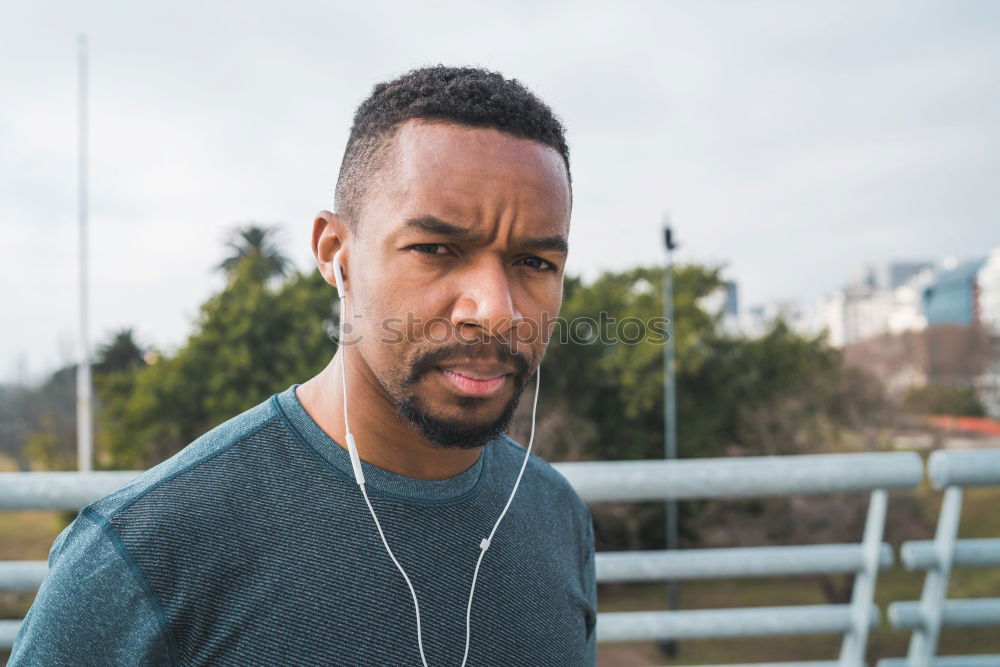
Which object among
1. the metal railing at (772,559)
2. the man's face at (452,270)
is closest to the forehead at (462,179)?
the man's face at (452,270)

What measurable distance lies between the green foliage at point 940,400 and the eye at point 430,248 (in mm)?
28825

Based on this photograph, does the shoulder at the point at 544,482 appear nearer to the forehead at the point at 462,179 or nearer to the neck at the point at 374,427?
the neck at the point at 374,427

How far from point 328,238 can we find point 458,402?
392 mm

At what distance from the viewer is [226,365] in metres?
23.2

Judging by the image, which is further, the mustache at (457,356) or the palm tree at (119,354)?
the palm tree at (119,354)

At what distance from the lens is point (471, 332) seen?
1.17 m

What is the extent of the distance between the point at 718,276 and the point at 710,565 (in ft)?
88.5

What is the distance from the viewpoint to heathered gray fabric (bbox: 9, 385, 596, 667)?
1055mm

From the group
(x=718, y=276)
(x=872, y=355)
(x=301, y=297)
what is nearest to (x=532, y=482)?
(x=301, y=297)

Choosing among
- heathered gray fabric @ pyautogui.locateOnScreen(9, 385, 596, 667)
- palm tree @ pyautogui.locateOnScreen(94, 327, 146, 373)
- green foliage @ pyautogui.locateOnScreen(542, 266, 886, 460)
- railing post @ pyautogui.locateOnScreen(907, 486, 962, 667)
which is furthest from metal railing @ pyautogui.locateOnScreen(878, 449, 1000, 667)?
palm tree @ pyautogui.locateOnScreen(94, 327, 146, 373)

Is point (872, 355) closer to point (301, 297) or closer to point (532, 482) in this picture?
point (301, 297)

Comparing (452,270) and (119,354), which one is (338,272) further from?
(119,354)

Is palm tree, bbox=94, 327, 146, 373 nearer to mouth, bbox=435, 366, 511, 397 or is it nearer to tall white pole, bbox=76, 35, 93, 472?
tall white pole, bbox=76, 35, 93, 472

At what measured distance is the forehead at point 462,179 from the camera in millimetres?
1156
